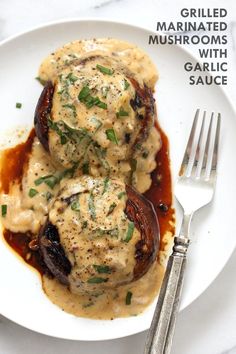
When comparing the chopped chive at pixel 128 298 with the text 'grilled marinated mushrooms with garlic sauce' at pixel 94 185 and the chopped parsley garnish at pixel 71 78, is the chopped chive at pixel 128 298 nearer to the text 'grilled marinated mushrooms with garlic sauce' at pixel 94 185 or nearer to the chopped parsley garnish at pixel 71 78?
the text 'grilled marinated mushrooms with garlic sauce' at pixel 94 185

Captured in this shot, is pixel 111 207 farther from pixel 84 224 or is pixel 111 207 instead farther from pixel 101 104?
pixel 101 104

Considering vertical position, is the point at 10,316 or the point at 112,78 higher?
the point at 112,78

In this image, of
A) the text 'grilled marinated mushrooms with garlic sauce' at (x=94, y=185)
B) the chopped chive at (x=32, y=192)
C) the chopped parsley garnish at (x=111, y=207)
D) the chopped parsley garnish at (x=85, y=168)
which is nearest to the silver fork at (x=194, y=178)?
the text 'grilled marinated mushrooms with garlic sauce' at (x=94, y=185)

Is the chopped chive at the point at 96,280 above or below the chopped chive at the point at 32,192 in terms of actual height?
below

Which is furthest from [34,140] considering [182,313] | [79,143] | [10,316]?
[182,313]

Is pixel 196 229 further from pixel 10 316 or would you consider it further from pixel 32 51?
pixel 32 51

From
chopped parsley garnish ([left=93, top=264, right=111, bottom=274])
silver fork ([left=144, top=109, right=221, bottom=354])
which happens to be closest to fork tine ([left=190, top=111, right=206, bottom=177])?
silver fork ([left=144, top=109, right=221, bottom=354])

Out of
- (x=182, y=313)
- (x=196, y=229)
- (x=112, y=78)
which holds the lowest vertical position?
(x=182, y=313)
